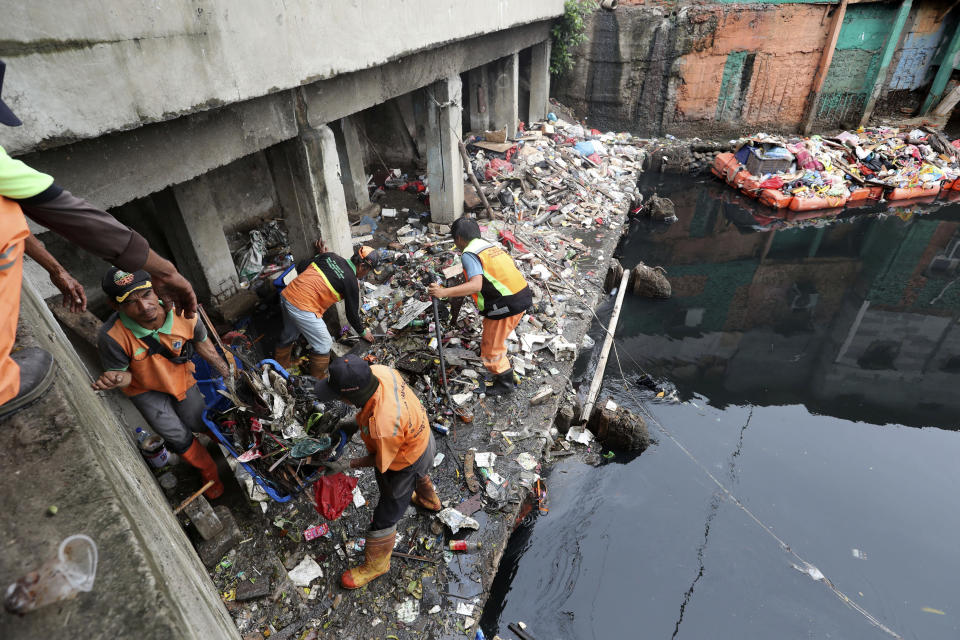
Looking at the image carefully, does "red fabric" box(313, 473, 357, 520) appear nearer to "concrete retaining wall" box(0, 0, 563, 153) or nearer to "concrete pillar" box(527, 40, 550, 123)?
"concrete retaining wall" box(0, 0, 563, 153)

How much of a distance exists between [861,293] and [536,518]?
9105 millimetres

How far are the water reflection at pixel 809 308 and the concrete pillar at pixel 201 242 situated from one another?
243 inches

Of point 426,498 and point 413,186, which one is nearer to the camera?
point 426,498

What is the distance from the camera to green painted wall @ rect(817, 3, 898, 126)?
48.7ft

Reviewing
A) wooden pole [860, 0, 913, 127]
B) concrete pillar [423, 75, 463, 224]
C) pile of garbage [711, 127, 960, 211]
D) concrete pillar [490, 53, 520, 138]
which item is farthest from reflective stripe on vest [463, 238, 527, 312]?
wooden pole [860, 0, 913, 127]

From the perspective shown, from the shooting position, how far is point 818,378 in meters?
7.52

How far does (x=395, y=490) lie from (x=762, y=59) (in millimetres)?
18225

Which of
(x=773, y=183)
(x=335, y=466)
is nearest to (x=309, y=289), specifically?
(x=335, y=466)

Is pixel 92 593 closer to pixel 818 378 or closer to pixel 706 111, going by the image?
pixel 818 378

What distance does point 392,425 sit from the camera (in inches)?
123

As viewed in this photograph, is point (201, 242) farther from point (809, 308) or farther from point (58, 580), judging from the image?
point (809, 308)

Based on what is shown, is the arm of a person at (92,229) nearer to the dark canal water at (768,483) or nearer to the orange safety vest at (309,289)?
the orange safety vest at (309,289)

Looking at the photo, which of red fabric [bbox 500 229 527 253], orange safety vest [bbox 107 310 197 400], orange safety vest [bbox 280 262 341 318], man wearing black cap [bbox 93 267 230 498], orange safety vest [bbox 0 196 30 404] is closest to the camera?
orange safety vest [bbox 0 196 30 404]

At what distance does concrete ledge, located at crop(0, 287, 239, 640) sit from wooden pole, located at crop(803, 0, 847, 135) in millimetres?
20118
